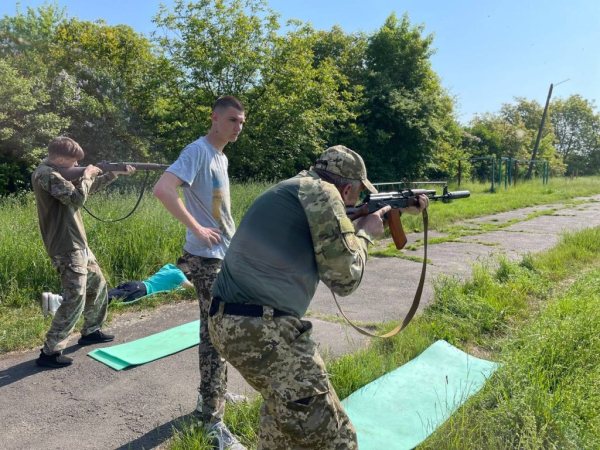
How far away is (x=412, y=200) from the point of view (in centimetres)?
314

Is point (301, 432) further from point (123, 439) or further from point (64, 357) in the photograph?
point (64, 357)

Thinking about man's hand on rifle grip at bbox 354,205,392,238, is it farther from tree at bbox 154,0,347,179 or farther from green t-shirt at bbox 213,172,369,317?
tree at bbox 154,0,347,179

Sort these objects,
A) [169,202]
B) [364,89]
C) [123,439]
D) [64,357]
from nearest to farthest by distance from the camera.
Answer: [169,202], [123,439], [64,357], [364,89]

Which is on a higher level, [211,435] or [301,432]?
[301,432]

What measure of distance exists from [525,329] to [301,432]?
317 cm

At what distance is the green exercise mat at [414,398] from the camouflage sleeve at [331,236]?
128cm

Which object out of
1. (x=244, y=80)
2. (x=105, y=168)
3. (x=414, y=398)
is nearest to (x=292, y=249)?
(x=414, y=398)

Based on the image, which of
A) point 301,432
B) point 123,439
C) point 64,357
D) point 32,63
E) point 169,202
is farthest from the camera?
point 32,63

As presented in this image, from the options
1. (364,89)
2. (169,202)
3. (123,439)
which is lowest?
(123,439)

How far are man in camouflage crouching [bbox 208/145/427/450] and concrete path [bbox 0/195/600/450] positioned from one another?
4.56 feet

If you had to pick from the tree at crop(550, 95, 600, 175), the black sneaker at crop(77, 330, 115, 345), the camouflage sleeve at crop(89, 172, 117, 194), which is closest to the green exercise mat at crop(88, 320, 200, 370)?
the black sneaker at crop(77, 330, 115, 345)

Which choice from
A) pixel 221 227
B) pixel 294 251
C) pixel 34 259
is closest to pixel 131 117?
pixel 34 259

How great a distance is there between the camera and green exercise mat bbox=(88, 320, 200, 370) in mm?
4156

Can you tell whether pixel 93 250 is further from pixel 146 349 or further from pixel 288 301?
pixel 288 301
